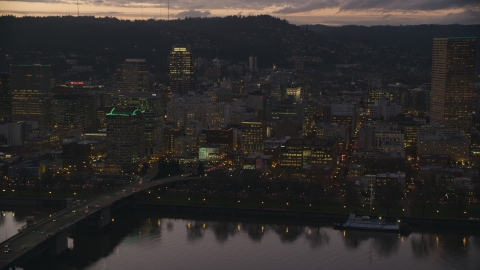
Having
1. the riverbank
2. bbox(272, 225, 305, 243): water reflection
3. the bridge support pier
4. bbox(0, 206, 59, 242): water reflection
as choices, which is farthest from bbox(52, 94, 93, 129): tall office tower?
bbox(272, 225, 305, 243): water reflection

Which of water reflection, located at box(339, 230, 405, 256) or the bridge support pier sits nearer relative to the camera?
water reflection, located at box(339, 230, 405, 256)

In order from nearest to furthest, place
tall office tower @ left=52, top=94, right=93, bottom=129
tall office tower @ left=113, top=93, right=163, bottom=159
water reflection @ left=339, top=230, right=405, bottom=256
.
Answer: water reflection @ left=339, top=230, right=405, bottom=256
tall office tower @ left=113, top=93, right=163, bottom=159
tall office tower @ left=52, top=94, right=93, bottom=129

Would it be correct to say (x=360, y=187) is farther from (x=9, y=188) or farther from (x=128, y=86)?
(x=128, y=86)

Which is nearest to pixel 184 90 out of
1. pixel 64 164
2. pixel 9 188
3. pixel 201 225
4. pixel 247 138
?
pixel 247 138

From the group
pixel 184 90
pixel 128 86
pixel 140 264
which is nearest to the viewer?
pixel 140 264

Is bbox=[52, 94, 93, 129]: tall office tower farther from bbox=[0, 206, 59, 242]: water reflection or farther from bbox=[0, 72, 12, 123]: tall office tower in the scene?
bbox=[0, 206, 59, 242]: water reflection

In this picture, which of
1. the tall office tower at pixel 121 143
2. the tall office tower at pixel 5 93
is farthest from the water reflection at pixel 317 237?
the tall office tower at pixel 5 93
